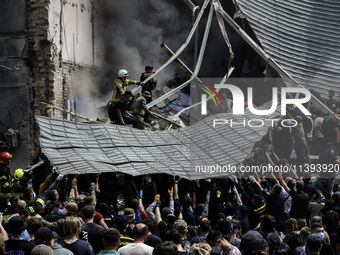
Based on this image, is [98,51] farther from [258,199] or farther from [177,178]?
[258,199]

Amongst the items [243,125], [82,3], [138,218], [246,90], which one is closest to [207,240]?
[138,218]

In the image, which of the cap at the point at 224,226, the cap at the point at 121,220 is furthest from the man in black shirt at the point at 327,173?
the cap at the point at 121,220

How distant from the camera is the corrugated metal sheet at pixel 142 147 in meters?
9.77

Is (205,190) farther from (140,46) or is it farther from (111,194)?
(140,46)

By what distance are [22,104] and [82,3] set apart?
4.40 m

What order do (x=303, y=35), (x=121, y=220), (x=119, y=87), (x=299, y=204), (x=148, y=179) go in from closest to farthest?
(x=121, y=220)
(x=299, y=204)
(x=148, y=179)
(x=119, y=87)
(x=303, y=35)

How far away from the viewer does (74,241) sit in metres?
5.88

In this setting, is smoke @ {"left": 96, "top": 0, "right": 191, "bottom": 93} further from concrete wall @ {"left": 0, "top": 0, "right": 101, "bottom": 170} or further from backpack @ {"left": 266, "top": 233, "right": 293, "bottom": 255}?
backpack @ {"left": 266, "top": 233, "right": 293, "bottom": 255}

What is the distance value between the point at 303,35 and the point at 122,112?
23.2 ft

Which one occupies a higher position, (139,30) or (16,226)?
(139,30)

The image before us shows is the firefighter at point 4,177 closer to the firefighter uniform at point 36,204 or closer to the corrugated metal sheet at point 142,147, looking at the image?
the corrugated metal sheet at point 142,147

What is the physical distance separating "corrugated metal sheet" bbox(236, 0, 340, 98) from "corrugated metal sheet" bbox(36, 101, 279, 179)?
419 centimetres

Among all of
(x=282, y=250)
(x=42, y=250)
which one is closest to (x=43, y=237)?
(x=42, y=250)

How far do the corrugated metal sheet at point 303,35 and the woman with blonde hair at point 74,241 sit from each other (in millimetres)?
10800
